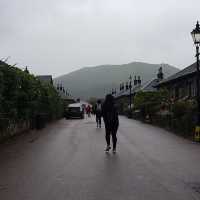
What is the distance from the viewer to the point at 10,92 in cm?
1761

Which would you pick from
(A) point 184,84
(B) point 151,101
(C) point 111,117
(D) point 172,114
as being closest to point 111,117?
(C) point 111,117

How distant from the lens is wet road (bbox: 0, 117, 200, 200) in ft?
23.0

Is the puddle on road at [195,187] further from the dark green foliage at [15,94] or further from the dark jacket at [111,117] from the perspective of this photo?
the dark green foliage at [15,94]

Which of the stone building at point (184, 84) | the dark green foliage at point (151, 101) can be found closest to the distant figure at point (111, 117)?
the dark green foliage at point (151, 101)

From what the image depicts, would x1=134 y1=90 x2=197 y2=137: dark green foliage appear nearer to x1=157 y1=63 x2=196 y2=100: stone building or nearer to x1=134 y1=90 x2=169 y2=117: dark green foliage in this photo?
x1=134 y1=90 x2=169 y2=117: dark green foliage

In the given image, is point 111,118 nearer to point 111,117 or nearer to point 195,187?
point 111,117

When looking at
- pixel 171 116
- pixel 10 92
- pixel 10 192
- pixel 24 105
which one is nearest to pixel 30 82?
pixel 24 105

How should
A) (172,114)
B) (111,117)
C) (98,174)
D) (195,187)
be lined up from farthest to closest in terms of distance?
(172,114), (111,117), (98,174), (195,187)

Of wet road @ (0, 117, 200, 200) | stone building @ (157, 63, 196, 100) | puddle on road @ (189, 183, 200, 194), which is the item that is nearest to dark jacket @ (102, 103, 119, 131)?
wet road @ (0, 117, 200, 200)

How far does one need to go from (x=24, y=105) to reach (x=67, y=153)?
841 centimetres

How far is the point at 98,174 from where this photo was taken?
8898mm

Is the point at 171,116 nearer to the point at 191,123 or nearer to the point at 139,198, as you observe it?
the point at 191,123

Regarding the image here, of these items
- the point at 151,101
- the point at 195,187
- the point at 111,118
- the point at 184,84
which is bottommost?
the point at 195,187

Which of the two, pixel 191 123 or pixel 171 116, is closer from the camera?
pixel 191 123
